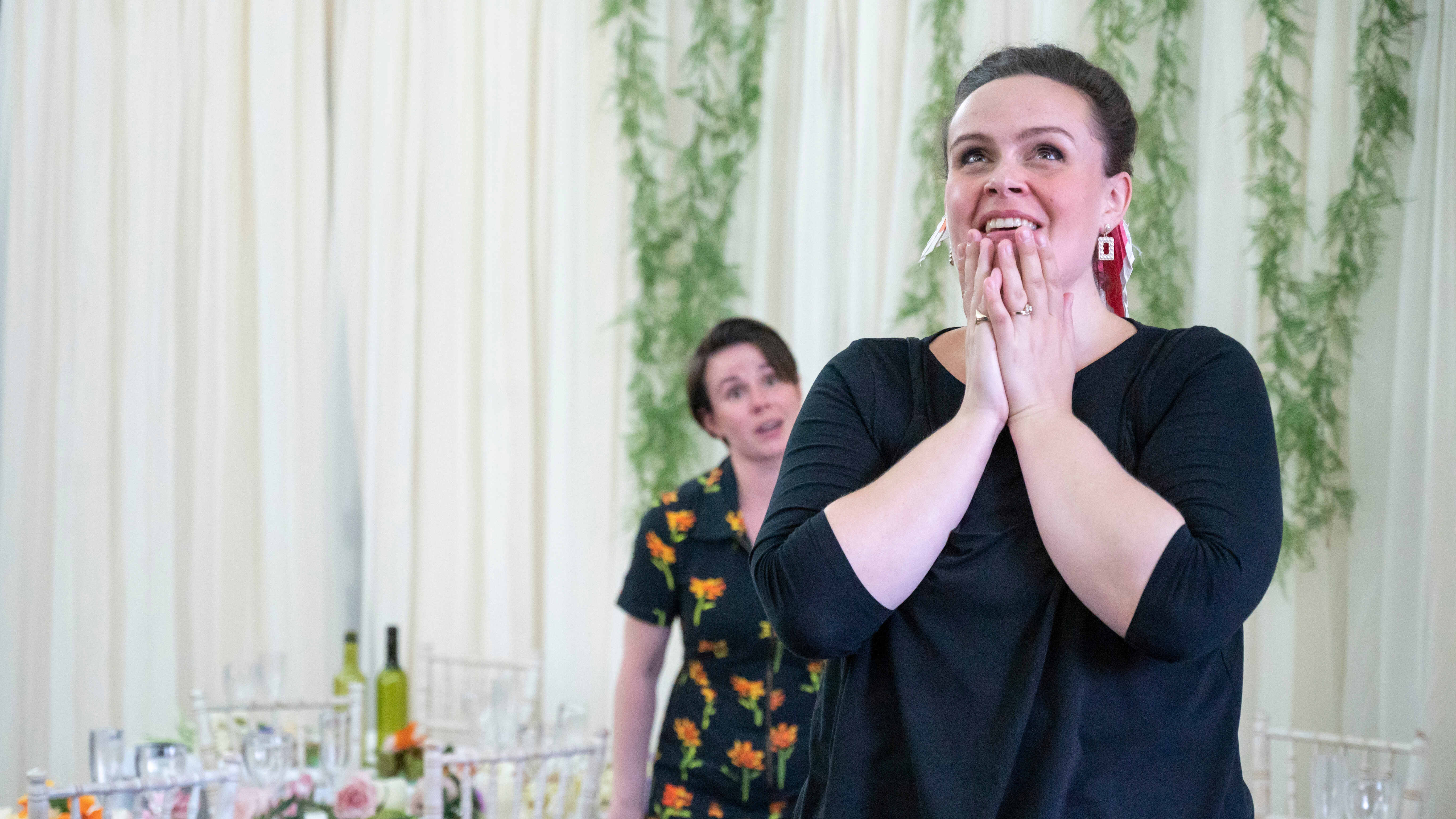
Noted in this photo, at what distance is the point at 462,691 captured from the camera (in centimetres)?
345

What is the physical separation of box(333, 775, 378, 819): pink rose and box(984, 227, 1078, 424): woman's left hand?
1714 mm

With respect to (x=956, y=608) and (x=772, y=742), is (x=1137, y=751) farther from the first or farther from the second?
(x=772, y=742)

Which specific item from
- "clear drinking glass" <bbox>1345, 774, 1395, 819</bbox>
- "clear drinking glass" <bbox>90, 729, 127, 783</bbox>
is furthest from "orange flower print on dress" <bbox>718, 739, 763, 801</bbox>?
"clear drinking glass" <bbox>90, 729, 127, 783</bbox>

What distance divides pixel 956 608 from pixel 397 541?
117 inches

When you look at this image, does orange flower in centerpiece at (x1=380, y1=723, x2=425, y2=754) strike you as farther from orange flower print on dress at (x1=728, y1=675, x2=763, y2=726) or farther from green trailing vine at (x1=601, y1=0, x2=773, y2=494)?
orange flower print on dress at (x1=728, y1=675, x2=763, y2=726)

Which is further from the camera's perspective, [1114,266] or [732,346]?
[732,346]

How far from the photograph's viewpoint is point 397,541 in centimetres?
361

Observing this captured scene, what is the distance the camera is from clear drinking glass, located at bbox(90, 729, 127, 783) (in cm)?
212

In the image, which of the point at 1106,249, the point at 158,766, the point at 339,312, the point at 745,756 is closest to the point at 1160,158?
the point at 745,756

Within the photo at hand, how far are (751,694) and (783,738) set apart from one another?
10cm

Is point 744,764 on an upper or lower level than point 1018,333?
lower

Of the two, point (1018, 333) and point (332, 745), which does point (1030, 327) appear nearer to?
point (1018, 333)

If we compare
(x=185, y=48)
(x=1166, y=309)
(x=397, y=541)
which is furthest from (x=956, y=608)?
(x=185, y=48)

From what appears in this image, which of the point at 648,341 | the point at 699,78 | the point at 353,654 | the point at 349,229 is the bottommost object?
the point at 353,654
